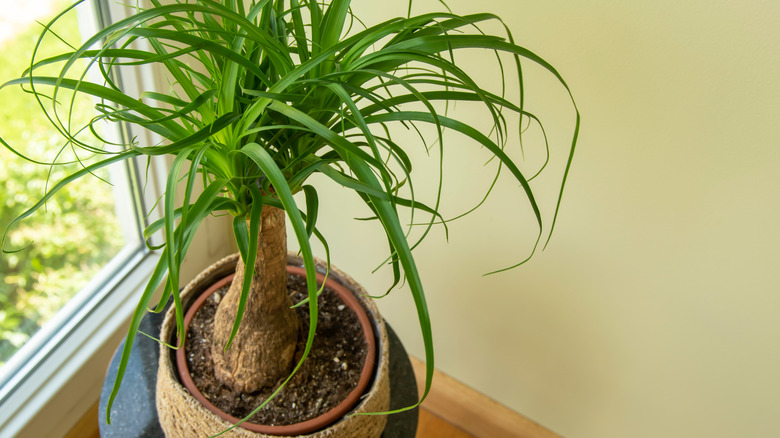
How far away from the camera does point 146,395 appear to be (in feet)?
2.77

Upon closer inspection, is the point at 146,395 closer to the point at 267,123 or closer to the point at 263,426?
the point at 263,426

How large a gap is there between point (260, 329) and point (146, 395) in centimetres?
24

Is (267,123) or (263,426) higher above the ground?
(267,123)

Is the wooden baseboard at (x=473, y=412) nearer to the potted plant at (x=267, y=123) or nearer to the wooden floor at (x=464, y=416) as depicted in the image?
the wooden floor at (x=464, y=416)

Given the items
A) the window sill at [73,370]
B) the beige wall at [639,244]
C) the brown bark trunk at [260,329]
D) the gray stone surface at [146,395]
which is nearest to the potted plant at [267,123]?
the brown bark trunk at [260,329]

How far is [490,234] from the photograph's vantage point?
107 centimetres

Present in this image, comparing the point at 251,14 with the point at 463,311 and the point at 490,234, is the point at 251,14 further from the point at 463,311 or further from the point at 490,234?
the point at 463,311

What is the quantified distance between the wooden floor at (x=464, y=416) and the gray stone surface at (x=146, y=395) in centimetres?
46

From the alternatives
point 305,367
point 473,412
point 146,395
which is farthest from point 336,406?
point 473,412

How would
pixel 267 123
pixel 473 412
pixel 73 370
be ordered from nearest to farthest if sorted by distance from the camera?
pixel 267 123, pixel 73 370, pixel 473 412

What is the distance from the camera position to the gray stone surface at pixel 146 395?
81cm

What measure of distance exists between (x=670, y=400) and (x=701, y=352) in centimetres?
13

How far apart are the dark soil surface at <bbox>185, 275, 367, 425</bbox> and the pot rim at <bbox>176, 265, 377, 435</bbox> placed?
0.03 feet

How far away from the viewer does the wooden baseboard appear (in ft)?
4.22
